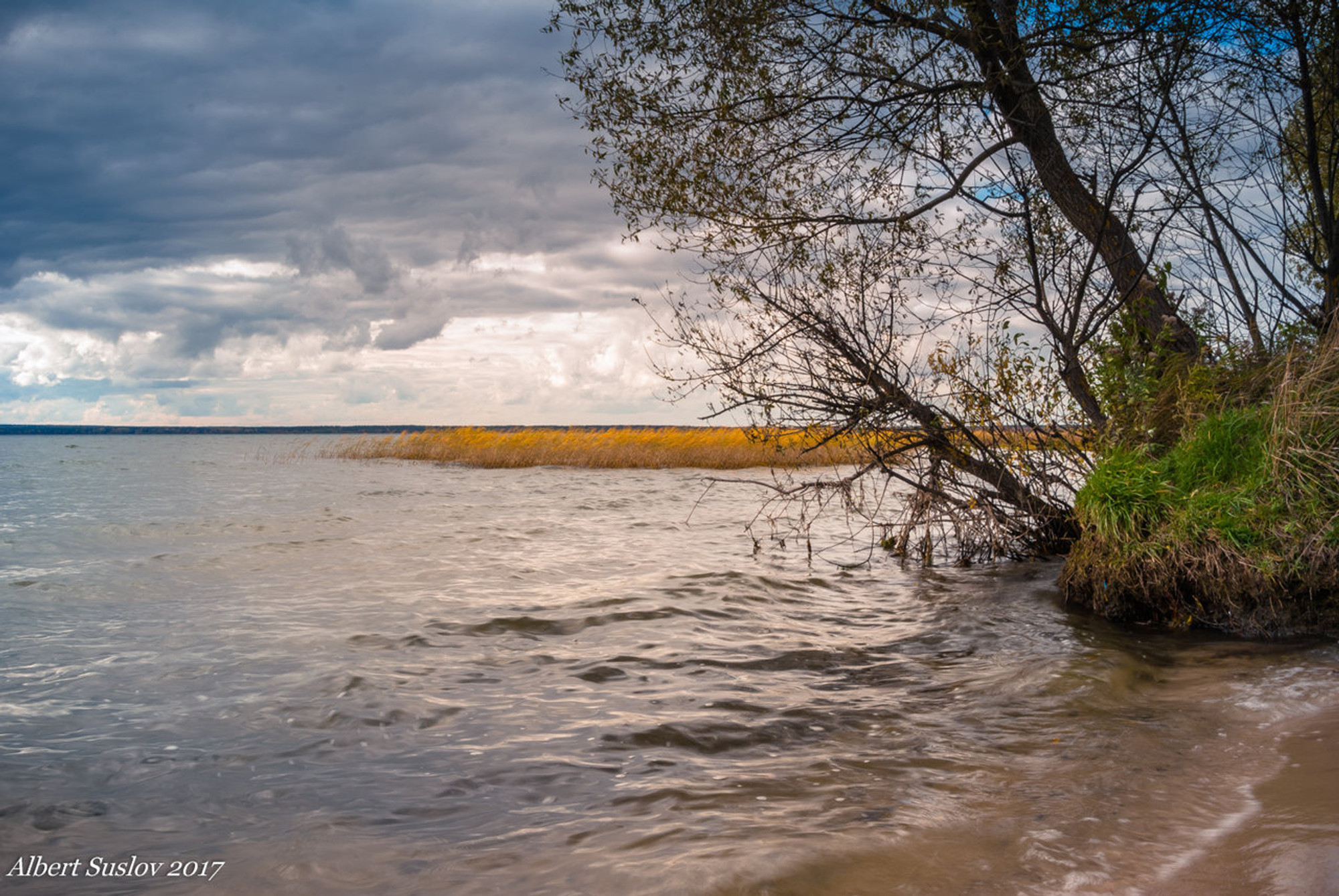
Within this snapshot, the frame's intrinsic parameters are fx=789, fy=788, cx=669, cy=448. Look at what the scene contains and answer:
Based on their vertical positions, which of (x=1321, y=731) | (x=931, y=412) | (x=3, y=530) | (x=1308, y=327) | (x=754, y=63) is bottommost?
(x=3, y=530)

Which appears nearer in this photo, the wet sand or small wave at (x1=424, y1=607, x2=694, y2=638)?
the wet sand

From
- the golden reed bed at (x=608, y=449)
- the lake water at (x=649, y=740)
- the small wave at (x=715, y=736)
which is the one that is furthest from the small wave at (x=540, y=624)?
the golden reed bed at (x=608, y=449)

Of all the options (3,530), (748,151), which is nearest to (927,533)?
(748,151)

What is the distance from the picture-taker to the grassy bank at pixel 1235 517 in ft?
19.1

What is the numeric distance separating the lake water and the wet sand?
0.02m

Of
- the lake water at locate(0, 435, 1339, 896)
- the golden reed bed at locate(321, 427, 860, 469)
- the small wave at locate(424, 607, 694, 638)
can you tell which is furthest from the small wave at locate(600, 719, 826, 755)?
the golden reed bed at locate(321, 427, 860, 469)

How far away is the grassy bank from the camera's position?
19.1 feet

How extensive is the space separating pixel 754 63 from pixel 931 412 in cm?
443

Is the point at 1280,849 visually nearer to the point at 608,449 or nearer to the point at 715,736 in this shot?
the point at 715,736

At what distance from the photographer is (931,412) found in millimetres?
9258

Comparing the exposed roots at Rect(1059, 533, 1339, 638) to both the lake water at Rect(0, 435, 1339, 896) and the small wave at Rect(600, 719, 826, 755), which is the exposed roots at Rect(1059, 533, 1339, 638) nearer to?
the lake water at Rect(0, 435, 1339, 896)

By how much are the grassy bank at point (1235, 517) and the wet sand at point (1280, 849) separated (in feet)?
9.85

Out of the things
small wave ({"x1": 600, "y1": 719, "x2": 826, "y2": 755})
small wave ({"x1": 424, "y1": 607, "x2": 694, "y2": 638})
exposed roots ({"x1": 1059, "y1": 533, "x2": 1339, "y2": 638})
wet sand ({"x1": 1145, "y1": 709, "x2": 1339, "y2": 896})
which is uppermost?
exposed roots ({"x1": 1059, "y1": 533, "x2": 1339, "y2": 638})

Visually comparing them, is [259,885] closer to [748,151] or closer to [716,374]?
[716,374]
